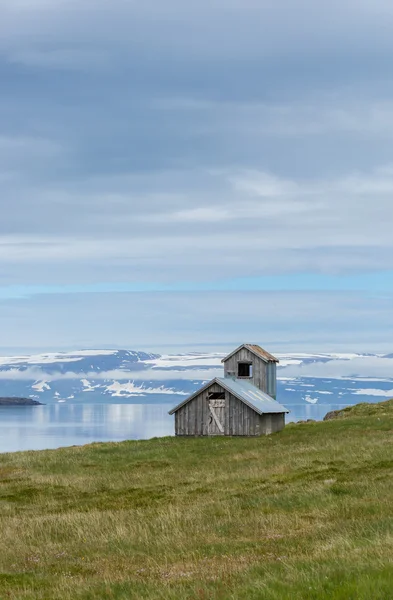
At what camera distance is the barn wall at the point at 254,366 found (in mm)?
77688

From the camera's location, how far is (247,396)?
69938mm

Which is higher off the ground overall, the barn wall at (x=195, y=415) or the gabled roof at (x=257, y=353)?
the gabled roof at (x=257, y=353)

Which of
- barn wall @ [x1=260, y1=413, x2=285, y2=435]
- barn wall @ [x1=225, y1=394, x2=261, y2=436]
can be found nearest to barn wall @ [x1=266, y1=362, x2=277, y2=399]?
barn wall @ [x1=260, y1=413, x2=285, y2=435]

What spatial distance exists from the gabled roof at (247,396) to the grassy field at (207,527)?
18.5 m

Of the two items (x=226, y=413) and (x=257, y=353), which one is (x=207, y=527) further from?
(x=257, y=353)

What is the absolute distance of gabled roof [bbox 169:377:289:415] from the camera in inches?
2685

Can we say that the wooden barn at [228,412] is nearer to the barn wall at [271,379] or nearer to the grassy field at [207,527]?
the barn wall at [271,379]

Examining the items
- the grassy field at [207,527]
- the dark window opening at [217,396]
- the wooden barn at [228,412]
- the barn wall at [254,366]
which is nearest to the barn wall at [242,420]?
the wooden barn at [228,412]

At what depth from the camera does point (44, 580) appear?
1662 centimetres

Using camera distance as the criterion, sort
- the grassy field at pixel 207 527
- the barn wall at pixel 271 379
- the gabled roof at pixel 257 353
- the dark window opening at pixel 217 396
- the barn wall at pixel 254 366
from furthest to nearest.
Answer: the barn wall at pixel 271 379
the barn wall at pixel 254 366
the gabled roof at pixel 257 353
the dark window opening at pixel 217 396
the grassy field at pixel 207 527

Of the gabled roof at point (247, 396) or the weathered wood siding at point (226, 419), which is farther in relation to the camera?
the weathered wood siding at point (226, 419)

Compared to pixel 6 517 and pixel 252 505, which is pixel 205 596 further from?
pixel 6 517

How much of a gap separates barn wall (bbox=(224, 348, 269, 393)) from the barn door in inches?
339

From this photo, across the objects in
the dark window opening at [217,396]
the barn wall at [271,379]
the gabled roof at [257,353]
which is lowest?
the dark window opening at [217,396]
